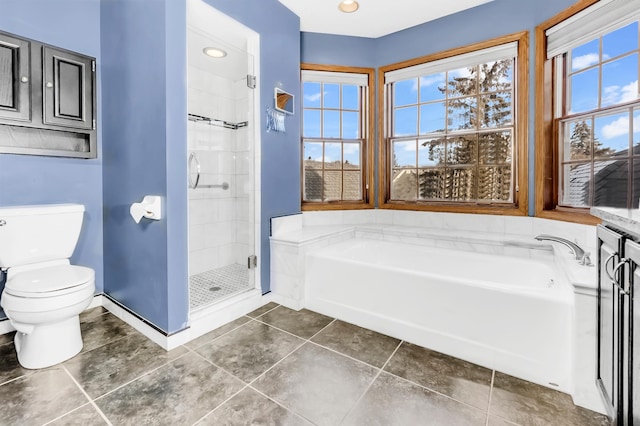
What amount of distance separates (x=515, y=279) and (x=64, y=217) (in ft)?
10.4

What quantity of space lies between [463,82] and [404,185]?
43.4 inches

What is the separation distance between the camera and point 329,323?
2213 mm

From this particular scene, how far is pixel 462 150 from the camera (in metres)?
2.91

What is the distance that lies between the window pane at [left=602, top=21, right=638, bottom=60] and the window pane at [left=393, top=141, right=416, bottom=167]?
1.52 metres

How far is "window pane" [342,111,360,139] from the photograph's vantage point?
3.29m

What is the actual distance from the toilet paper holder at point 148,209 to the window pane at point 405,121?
2.41m

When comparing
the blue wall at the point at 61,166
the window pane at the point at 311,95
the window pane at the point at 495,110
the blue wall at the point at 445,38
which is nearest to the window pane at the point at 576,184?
the blue wall at the point at 445,38

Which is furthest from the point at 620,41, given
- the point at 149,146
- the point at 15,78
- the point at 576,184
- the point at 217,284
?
the point at 15,78

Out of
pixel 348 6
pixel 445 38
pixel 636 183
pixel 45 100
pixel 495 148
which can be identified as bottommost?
pixel 636 183

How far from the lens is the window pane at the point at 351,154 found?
3314mm

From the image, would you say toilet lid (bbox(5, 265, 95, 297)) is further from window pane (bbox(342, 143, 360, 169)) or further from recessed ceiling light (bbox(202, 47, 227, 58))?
window pane (bbox(342, 143, 360, 169))

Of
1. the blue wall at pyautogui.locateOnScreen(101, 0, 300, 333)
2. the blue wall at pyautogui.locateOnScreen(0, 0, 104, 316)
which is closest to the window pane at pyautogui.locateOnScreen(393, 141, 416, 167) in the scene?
the blue wall at pyautogui.locateOnScreen(101, 0, 300, 333)

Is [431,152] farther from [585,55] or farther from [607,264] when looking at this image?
[607,264]

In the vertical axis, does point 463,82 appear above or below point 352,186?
above
